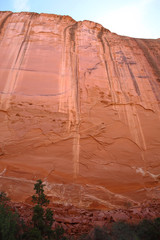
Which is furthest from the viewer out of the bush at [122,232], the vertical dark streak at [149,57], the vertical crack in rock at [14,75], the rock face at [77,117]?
the vertical dark streak at [149,57]

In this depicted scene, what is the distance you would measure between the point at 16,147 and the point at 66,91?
316 cm

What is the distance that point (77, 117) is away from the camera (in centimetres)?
766

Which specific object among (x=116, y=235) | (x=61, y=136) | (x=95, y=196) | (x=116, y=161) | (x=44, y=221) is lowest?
(x=116, y=235)

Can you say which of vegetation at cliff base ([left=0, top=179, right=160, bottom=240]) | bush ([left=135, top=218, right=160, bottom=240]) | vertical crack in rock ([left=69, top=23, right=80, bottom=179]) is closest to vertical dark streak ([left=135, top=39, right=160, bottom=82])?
vertical crack in rock ([left=69, top=23, right=80, bottom=179])

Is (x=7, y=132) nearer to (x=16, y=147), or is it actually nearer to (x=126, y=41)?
(x=16, y=147)

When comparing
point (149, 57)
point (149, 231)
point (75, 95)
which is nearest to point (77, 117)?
point (75, 95)

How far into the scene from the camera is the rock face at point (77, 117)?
6.36m

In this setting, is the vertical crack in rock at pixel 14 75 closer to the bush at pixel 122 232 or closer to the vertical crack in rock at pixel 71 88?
the vertical crack in rock at pixel 71 88

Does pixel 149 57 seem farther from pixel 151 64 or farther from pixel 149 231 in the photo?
pixel 149 231

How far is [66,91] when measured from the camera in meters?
8.30

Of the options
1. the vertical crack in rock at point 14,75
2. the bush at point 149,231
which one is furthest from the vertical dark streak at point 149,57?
the bush at point 149,231

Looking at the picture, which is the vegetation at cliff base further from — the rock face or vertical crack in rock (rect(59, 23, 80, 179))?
vertical crack in rock (rect(59, 23, 80, 179))

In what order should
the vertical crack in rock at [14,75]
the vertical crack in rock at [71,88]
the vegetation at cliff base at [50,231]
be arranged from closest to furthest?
the vegetation at cliff base at [50,231], the vertical crack in rock at [71,88], the vertical crack in rock at [14,75]

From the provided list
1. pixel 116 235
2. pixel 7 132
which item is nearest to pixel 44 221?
pixel 116 235
